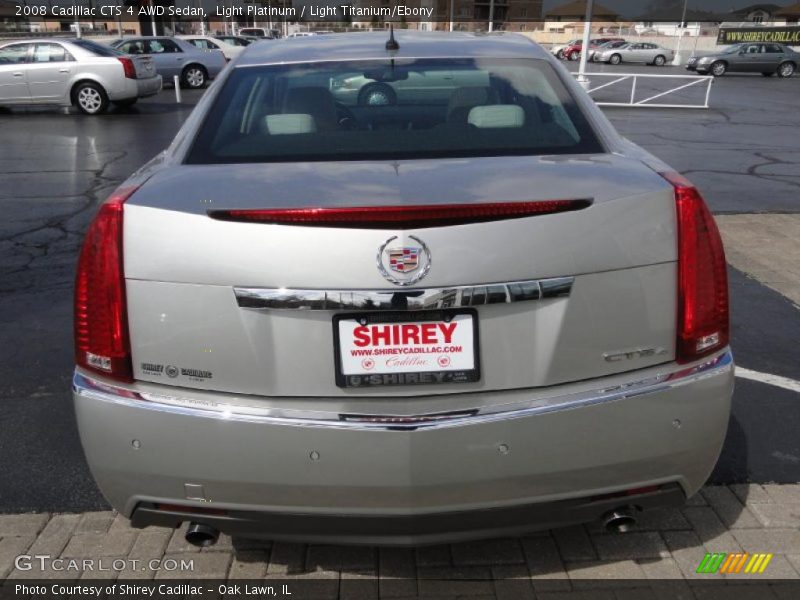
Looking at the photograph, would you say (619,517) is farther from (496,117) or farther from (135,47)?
(135,47)

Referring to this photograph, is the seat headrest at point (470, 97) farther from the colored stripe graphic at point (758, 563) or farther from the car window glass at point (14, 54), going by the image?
the car window glass at point (14, 54)

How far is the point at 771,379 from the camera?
4.06 meters

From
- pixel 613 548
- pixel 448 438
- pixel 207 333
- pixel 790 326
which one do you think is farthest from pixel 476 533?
pixel 790 326

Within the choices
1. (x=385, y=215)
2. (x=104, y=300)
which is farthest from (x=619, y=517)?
(x=104, y=300)

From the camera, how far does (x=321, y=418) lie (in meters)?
2.02

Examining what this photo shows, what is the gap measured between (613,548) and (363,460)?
1.19 m

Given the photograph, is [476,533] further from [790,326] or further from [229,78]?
[790,326]

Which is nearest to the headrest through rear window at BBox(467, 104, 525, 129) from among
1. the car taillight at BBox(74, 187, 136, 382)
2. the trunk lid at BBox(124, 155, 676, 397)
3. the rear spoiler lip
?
the trunk lid at BBox(124, 155, 676, 397)

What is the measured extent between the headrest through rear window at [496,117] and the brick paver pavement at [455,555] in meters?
1.53

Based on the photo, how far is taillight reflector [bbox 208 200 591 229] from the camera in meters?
1.95

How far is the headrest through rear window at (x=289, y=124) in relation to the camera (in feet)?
8.89

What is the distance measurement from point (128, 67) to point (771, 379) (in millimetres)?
15484

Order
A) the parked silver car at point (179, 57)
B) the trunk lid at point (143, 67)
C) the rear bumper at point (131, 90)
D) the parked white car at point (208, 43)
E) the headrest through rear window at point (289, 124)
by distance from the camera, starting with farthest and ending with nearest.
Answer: the parked white car at point (208, 43), the parked silver car at point (179, 57), the trunk lid at point (143, 67), the rear bumper at point (131, 90), the headrest through rear window at point (289, 124)

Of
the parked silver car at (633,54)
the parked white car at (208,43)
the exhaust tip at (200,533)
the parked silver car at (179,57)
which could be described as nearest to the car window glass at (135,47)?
the parked silver car at (179,57)
